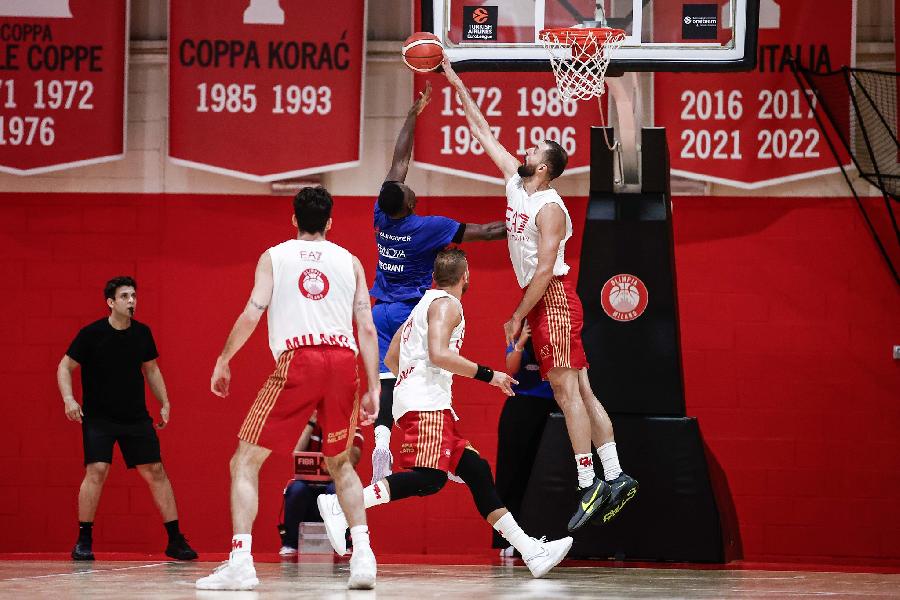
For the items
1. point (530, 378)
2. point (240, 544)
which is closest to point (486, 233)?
point (530, 378)

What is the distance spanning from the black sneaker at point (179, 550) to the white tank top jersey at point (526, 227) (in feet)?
10.1

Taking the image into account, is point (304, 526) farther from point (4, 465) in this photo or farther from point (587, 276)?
point (4, 465)

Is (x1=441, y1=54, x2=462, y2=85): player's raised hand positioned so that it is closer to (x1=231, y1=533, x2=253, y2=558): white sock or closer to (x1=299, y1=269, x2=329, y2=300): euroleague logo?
(x1=299, y1=269, x2=329, y2=300): euroleague logo

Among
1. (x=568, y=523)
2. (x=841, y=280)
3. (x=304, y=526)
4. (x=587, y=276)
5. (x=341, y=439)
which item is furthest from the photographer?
(x=841, y=280)

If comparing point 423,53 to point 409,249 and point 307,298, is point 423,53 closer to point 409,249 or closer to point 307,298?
point 409,249

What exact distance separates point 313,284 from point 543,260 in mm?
1891

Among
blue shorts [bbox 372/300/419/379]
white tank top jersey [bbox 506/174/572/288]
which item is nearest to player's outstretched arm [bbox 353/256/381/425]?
white tank top jersey [bbox 506/174/572/288]

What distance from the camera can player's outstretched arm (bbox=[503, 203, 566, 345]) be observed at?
7.60m

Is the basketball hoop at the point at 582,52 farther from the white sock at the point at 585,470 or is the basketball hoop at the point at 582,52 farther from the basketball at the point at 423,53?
the white sock at the point at 585,470

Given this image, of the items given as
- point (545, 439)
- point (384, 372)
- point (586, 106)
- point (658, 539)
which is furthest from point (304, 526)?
point (586, 106)

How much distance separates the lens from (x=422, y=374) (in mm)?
7164

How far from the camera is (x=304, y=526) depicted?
29.7 feet

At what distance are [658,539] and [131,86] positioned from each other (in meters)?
6.22

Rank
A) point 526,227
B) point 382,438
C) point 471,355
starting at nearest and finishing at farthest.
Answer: point 526,227, point 382,438, point 471,355
